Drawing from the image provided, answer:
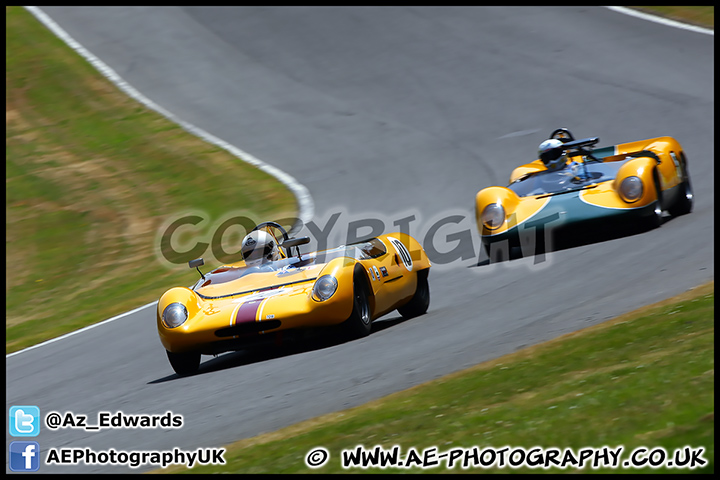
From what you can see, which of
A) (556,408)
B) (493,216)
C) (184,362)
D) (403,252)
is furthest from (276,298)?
(493,216)

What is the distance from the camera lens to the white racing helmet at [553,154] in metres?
12.1

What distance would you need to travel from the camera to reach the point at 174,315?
8336 mm

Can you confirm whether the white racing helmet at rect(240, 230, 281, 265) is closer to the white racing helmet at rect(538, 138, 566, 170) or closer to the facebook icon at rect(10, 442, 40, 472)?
the facebook icon at rect(10, 442, 40, 472)

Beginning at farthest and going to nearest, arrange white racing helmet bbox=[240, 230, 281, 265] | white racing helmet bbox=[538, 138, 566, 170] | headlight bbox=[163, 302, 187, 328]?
white racing helmet bbox=[538, 138, 566, 170], white racing helmet bbox=[240, 230, 281, 265], headlight bbox=[163, 302, 187, 328]

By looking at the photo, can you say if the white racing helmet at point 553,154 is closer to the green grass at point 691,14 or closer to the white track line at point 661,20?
the white track line at point 661,20

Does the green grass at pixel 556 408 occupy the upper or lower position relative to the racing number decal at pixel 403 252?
upper

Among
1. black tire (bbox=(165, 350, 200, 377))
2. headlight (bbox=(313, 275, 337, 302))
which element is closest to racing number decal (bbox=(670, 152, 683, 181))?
headlight (bbox=(313, 275, 337, 302))

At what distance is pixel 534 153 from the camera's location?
664 inches

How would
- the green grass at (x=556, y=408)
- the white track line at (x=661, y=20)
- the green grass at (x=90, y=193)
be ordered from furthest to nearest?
the white track line at (x=661, y=20) < the green grass at (x=90, y=193) < the green grass at (x=556, y=408)

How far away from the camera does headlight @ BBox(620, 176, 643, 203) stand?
10.9 meters

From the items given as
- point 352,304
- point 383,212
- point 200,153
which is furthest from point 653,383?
point 200,153

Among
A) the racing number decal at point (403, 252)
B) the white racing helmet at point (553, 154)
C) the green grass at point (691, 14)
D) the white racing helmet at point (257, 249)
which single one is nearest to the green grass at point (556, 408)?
the racing number decal at point (403, 252)

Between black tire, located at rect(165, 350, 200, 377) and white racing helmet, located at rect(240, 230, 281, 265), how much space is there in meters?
1.24

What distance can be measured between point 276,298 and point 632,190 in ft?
15.3
